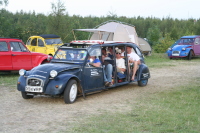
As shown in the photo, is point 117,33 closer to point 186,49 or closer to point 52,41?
point 186,49

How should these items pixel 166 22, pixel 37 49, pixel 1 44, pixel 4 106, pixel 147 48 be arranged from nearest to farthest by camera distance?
pixel 4 106 < pixel 1 44 < pixel 37 49 < pixel 147 48 < pixel 166 22

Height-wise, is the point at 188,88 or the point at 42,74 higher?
the point at 42,74

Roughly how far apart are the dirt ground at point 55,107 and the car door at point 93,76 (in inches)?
13.4

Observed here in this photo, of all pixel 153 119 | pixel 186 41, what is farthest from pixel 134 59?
pixel 186 41

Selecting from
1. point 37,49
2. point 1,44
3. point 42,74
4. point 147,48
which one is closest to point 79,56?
point 42,74

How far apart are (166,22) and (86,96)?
49.7 m

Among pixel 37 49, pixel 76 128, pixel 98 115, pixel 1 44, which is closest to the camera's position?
pixel 76 128

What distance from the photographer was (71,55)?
9.57 meters

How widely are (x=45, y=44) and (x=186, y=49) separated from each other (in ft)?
31.9

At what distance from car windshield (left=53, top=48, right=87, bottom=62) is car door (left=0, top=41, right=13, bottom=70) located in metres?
4.02

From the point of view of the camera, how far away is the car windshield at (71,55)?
938 cm

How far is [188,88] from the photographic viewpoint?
11.1 meters

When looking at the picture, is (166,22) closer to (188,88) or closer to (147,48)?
(147,48)

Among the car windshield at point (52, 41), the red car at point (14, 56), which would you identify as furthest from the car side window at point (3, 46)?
the car windshield at point (52, 41)
